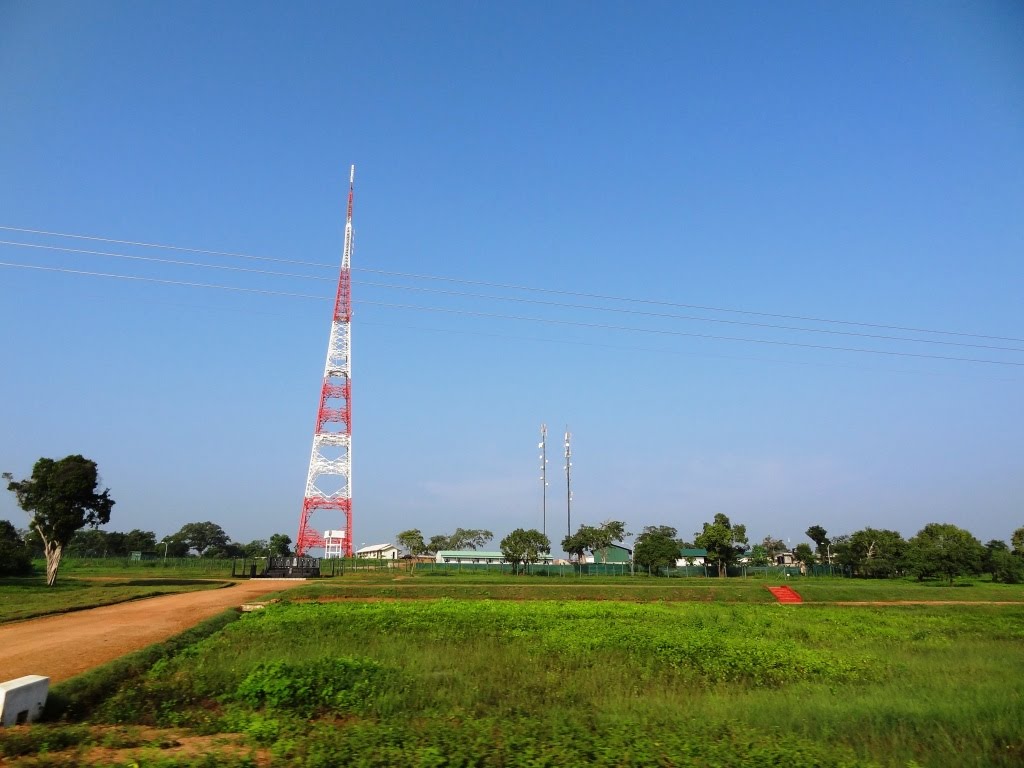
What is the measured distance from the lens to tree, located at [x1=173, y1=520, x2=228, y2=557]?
126 metres

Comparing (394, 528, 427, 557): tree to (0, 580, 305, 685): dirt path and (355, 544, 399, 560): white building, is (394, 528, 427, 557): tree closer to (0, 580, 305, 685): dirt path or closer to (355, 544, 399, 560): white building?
(355, 544, 399, 560): white building

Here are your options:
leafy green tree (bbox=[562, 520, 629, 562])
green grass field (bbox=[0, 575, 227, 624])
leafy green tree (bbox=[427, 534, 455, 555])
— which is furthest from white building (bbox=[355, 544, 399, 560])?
green grass field (bbox=[0, 575, 227, 624])

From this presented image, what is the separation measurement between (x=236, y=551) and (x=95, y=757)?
121022mm

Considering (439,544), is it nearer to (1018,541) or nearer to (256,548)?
(256,548)

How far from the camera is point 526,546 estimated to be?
6275cm

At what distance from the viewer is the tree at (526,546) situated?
205 ft

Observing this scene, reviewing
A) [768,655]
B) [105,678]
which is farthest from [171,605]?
[768,655]

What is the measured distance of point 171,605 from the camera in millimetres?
27469

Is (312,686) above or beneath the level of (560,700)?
above

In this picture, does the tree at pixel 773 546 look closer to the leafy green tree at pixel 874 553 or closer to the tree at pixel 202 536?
the leafy green tree at pixel 874 553

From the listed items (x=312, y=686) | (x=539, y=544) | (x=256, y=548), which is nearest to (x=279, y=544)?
(x=256, y=548)

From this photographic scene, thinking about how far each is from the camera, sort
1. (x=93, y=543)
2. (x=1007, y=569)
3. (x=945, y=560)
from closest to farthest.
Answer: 1. (x=945, y=560)
2. (x=1007, y=569)
3. (x=93, y=543)

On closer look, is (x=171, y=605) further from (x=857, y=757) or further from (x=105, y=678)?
(x=857, y=757)

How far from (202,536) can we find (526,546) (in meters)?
92.8
